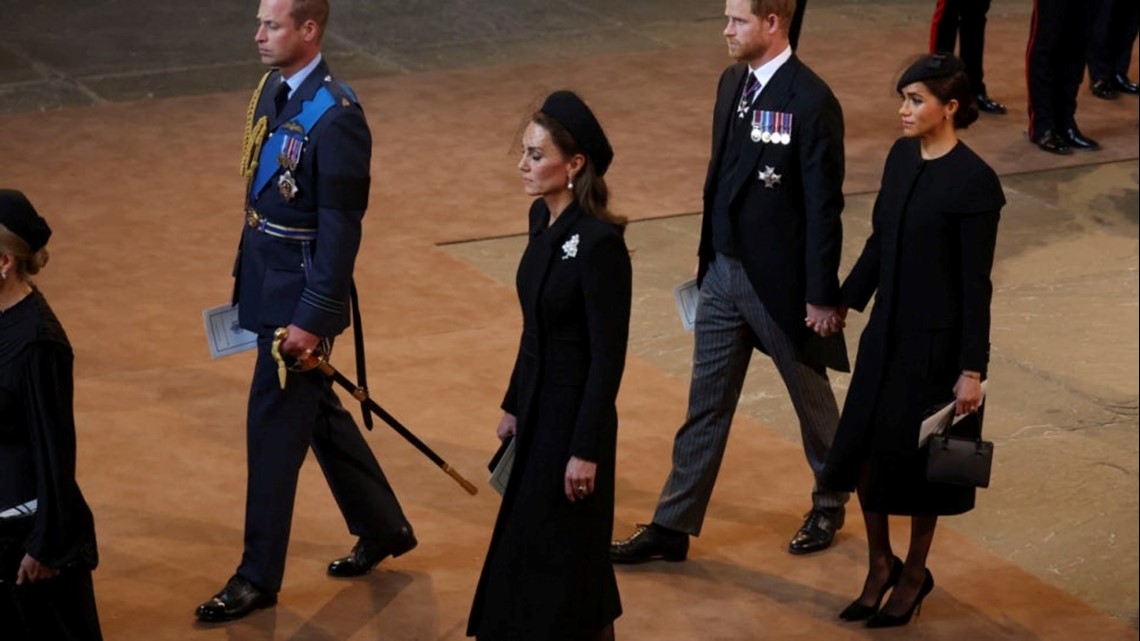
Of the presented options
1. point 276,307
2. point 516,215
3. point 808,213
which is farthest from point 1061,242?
point 276,307

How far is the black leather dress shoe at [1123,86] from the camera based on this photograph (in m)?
12.2

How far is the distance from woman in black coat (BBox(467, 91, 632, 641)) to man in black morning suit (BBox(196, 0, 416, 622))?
695mm

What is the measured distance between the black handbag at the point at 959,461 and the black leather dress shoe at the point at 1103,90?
746cm

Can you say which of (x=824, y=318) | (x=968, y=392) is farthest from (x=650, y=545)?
(x=968, y=392)

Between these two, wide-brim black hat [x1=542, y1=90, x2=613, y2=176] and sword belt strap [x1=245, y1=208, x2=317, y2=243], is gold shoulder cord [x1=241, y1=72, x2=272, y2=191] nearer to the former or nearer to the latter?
sword belt strap [x1=245, y1=208, x2=317, y2=243]

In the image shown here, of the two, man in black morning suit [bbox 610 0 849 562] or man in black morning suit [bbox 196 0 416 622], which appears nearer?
man in black morning suit [bbox 196 0 416 622]

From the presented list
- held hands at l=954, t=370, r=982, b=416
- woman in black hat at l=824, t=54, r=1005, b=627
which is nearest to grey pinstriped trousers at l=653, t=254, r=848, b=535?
woman in black hat at l=824, t=54, r=1005, b=627

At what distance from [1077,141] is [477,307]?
4388 millimetres

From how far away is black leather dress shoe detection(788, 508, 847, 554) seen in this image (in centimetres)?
592

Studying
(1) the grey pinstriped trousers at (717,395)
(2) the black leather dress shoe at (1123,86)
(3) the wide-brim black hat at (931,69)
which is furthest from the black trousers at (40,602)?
(2) the black leather dress shoe at (1123,86)

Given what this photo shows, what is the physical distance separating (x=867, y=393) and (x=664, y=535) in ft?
2.85

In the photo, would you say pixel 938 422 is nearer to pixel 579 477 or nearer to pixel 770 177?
pixel 770 177

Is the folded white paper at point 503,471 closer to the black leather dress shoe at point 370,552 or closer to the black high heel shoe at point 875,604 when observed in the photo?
the black leather dress shoe at point 370,552

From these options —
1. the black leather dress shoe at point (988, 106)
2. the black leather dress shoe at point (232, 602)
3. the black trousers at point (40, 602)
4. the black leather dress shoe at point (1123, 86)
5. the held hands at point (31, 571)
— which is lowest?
the black leather dress shoe at point (1123, 86)
